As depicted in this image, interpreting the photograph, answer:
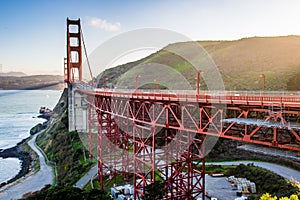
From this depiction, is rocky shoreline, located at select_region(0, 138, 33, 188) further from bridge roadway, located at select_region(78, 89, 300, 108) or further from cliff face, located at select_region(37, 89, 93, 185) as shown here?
bridge roadway, located at select_region(78, 89, 300, 108)

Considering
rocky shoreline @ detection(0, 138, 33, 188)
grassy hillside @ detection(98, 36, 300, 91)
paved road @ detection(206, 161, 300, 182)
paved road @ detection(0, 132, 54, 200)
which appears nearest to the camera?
paved road @ detection(206, 161, 300, 182)

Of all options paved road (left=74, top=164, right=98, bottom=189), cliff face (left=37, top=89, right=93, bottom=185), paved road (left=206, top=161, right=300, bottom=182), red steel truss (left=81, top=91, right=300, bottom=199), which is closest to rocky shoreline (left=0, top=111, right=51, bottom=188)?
cliff face (left=37, top=89, right=93, bottom=185)

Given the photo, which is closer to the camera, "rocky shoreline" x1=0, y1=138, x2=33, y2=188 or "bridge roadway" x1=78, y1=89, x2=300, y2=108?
"bridge roadway" x1=78, y1=89, x2=300, y2=108

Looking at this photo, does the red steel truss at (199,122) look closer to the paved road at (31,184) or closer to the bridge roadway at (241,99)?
the bridge roadway at (241,99)

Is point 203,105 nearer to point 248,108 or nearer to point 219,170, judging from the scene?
point 248,108

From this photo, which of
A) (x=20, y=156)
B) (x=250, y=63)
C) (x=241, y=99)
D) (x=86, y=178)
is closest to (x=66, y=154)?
(x=86, y=178)

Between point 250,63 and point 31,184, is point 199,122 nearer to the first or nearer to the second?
point 31,184

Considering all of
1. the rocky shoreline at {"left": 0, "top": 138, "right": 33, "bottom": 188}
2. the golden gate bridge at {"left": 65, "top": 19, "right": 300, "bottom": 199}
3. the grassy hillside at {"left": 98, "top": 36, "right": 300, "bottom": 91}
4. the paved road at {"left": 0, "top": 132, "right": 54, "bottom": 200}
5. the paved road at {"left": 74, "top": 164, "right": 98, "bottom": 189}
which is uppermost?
the grassy hillside at {"left": 98, "top": 36, "right": 300, "bottom": 91}
